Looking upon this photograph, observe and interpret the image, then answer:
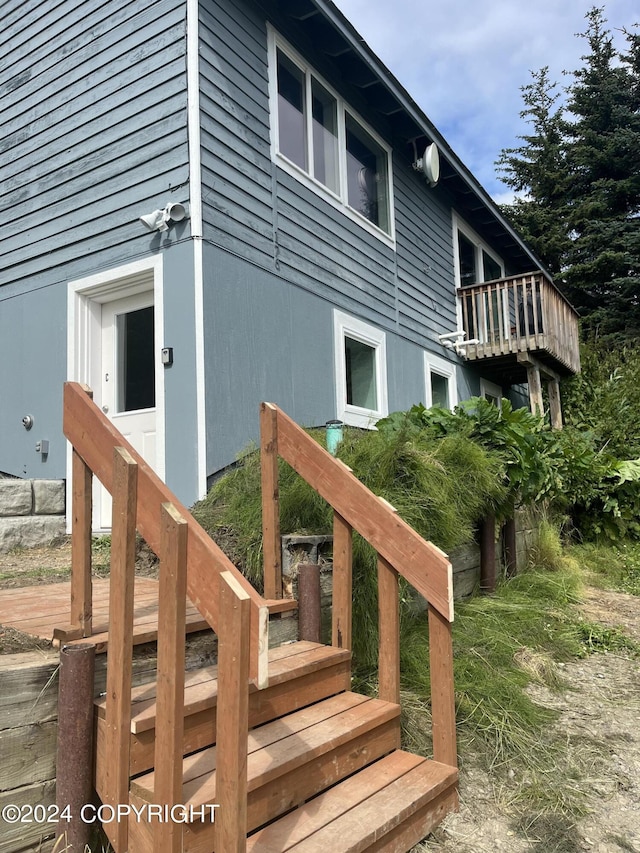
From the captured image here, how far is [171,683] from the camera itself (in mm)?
1757

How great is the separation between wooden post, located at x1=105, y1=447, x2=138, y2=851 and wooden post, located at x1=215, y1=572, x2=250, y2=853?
332 mm

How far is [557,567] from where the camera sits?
630cm

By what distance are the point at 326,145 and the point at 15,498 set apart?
5138 mm

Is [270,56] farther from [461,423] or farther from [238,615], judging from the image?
[238,615]

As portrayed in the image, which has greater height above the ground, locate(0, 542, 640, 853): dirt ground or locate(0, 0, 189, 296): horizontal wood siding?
locate(0, 0, 189, 296): horizontal wood siding

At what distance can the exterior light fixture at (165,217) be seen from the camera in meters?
5.20

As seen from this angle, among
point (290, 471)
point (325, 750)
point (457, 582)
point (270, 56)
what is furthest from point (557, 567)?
point (270, 56)

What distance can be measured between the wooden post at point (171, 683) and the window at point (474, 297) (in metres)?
8.99

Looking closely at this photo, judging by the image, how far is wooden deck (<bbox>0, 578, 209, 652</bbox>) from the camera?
229cm

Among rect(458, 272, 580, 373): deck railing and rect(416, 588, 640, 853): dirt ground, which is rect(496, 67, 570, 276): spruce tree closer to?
rect(458, 272, 580, 373): deck railing

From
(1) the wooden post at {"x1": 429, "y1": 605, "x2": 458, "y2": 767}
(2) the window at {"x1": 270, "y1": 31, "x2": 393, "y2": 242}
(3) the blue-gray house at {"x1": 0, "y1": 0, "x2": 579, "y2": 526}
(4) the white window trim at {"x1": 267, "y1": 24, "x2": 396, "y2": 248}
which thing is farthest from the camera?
(2) the window at {"x1": 270, "y1": 31, "x2": 393, "y2": 242}

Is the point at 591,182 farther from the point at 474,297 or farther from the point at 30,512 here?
the point at 30,512

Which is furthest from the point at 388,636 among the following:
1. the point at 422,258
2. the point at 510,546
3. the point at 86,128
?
the point at 422,258

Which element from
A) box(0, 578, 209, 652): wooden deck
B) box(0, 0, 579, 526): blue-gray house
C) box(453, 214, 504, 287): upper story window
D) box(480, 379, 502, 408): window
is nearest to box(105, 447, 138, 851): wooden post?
box(0, 578, 209, 652): wooden deck
